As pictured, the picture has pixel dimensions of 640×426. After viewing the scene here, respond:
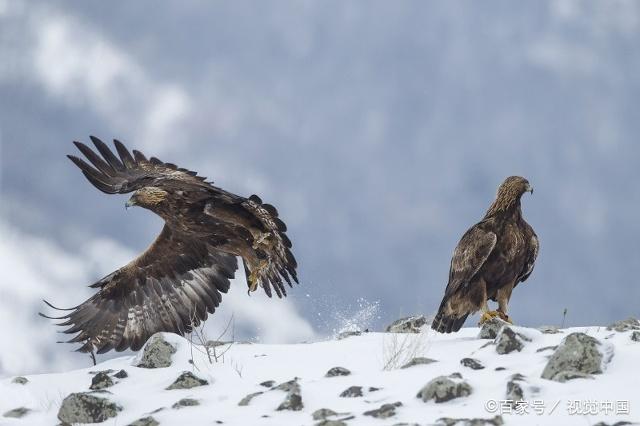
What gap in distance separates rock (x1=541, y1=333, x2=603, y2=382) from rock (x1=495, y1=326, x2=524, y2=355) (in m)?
0.98

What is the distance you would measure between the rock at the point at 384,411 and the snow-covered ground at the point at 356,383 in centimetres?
4

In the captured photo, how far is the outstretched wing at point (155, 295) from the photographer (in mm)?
12656

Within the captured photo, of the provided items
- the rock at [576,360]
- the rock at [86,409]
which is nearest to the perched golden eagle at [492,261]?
the rock at [576,360]

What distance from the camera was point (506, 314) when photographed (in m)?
10.1

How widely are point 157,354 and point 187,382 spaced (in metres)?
1.50

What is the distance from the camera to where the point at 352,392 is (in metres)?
7.48

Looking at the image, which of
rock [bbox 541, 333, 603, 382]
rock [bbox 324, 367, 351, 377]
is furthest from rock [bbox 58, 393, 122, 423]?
rock [bbox 541, 333, 603, 382]

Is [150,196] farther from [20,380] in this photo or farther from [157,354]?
[20,380]

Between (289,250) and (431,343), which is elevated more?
(289,250)

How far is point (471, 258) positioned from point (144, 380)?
4064 millimetres

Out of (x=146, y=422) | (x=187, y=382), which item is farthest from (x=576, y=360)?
(x=187, y=382)

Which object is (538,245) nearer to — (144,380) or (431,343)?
(431,343)

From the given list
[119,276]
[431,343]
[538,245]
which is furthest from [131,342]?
[538,245]

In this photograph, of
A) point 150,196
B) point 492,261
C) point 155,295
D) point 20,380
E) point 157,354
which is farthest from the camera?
point 155,295
